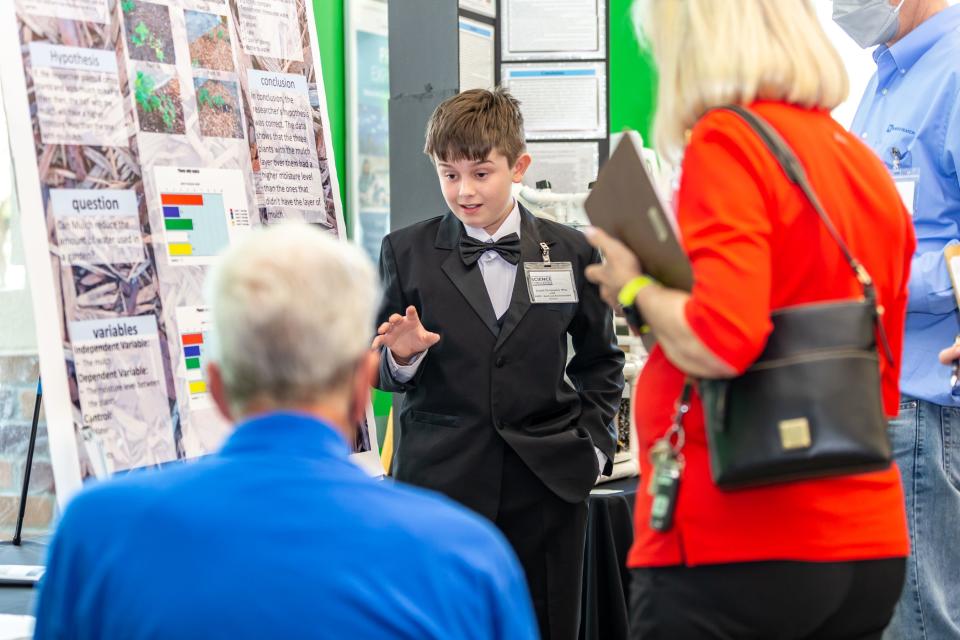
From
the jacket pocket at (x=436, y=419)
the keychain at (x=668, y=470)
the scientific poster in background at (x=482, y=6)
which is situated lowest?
the jacket pocket at (x=436, y=419)

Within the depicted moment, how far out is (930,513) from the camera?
2195mm

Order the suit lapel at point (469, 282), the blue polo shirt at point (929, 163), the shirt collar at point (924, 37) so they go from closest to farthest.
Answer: the blue polo shirt at point (929, 163)
the shirt collar at point (924, 37)
the suit lapel at point (469, 282)

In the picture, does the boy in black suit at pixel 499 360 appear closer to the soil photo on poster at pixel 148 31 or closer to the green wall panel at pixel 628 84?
the soil photo on poster at pixel 148 31

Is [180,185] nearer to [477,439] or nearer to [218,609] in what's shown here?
[477,439]

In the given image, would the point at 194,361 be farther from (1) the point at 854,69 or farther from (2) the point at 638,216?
(1) the point at 854,69

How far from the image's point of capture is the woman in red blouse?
1.31 m

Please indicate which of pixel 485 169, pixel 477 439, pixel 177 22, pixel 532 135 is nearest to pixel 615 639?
pixel 477 439

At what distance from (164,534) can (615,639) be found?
251cm

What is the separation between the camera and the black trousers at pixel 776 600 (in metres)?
1.32

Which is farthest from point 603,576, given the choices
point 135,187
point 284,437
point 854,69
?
point 854,69

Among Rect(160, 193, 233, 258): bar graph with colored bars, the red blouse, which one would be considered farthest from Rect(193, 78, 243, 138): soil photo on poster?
the red blouse

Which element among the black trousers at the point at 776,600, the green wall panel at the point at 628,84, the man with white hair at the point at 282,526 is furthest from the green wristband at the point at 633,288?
the green wall panel at the point at 628,84

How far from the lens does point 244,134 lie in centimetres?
228

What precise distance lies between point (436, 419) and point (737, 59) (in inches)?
48.5
